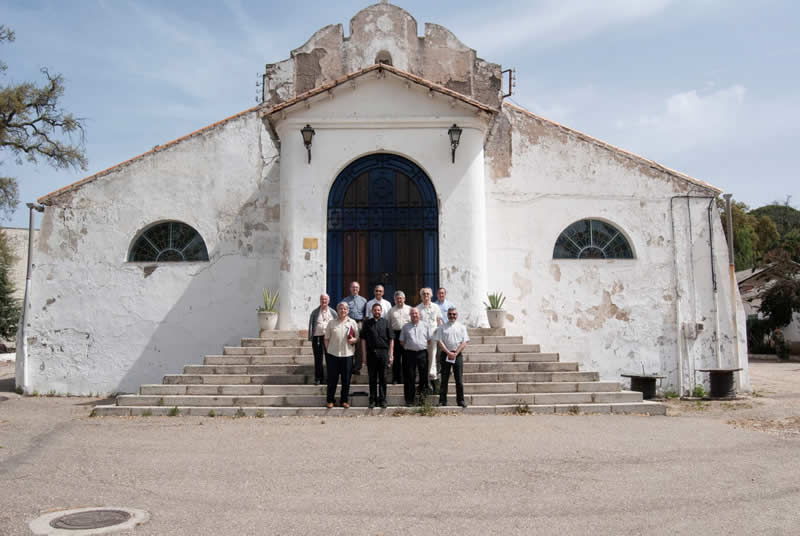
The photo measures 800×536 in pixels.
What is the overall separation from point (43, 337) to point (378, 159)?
323 inches

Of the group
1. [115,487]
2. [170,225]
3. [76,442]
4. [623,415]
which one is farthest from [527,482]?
[170,225]

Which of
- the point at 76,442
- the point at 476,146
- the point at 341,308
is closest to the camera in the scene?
the point at 76,442

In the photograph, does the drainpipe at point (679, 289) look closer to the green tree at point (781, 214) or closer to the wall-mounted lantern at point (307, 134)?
the wall-mounted lantern at point (307, 134)

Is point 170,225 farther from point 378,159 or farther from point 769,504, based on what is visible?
point 769,504

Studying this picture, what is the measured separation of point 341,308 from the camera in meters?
10.1

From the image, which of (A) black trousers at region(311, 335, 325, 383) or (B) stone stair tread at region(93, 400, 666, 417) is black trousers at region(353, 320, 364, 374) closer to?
(A) black trousers at region(311, 335, 325, 383)

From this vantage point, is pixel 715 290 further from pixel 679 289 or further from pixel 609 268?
pixel 609 268

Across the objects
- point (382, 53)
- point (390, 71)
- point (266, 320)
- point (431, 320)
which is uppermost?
point (382, 53)

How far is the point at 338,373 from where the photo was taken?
1004cm

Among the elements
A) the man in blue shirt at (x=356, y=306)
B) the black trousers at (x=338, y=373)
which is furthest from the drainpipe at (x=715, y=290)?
the black trousers at (x=338, y=373)

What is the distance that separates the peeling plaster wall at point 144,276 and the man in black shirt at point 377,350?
17.4ft

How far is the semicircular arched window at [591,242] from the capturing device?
1492 centimetres

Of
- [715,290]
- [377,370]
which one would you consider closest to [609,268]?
[715,290]

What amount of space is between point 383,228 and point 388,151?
1.53 metres
